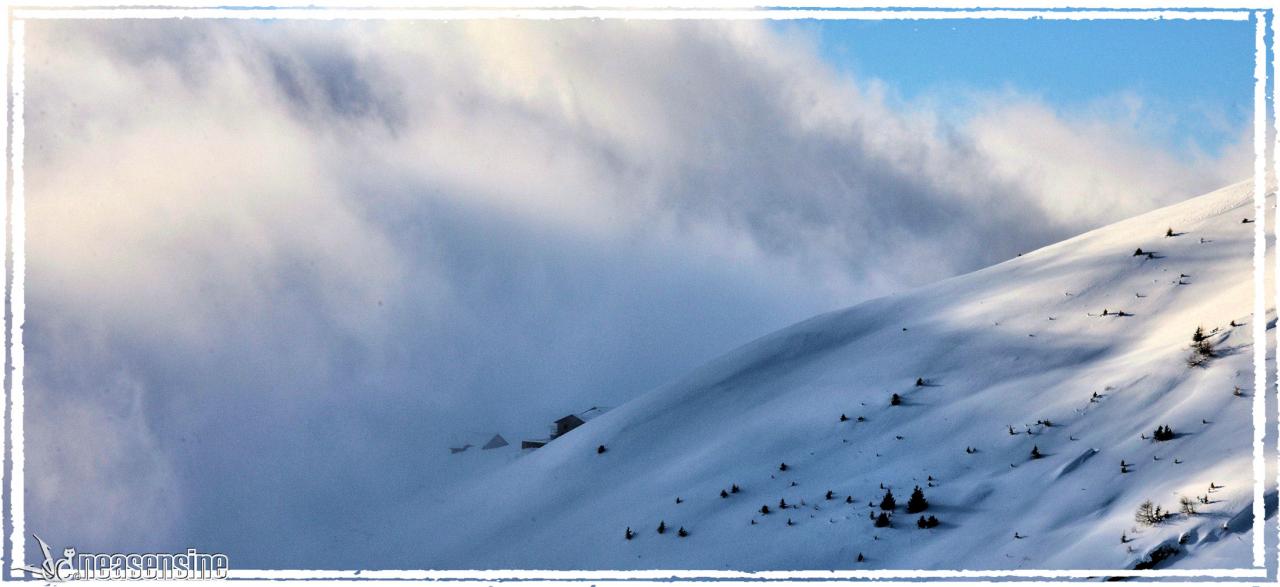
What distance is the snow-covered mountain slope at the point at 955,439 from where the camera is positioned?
15.4m

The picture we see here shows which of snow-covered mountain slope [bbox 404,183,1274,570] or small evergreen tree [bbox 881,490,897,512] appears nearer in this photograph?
snow-covered mountain slope [bbox 404,183,1274,570]

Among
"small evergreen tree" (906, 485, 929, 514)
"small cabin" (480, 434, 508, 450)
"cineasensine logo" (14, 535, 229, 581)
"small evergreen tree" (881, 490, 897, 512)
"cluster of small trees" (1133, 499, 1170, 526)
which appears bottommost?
"cluster of small trees" (1133, 499, 1170, 526)

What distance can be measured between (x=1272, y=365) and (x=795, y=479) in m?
8.55

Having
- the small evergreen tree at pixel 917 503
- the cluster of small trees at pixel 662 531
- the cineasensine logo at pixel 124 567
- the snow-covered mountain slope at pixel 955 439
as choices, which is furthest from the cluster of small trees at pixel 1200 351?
the cineasensine logo at pixel 124 567

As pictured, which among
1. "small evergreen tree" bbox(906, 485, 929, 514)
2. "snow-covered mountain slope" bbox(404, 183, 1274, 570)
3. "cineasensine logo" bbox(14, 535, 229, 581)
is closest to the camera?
"cineasensine logo" bbox(14, 535, 229, 581)

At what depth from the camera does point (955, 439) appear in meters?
19.3

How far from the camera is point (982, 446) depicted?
18609 millimetres

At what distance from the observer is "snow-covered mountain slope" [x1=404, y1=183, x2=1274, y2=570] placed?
1535 centimetres

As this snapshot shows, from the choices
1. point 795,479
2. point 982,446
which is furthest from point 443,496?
point 982,446

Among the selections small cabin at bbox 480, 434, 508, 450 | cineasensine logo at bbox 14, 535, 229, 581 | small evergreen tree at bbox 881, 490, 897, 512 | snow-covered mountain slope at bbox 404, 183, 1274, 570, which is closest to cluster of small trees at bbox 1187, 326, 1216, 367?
snow-covered mountain slope at bbox 404, 183, 1274, 570

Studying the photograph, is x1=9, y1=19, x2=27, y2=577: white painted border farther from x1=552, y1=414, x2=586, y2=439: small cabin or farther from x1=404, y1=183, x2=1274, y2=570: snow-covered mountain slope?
x1=552, y1=414, x2=586, y2=439: small cabin

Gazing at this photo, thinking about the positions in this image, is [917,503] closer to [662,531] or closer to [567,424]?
[662,531]

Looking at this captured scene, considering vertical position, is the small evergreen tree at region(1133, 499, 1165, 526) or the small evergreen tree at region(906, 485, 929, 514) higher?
the small evergreen tree at region(906, 485, 929, 514)
